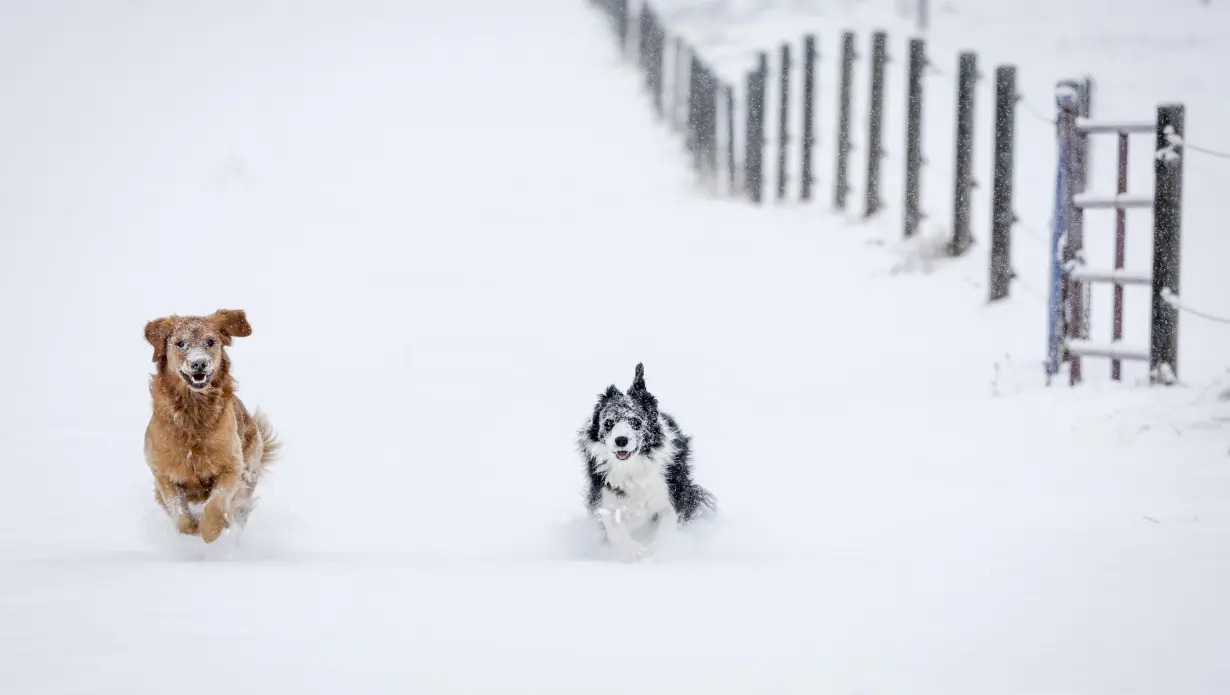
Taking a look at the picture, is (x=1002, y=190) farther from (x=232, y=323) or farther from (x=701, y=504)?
(x=232, y=323)

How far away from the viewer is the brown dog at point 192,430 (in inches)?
209

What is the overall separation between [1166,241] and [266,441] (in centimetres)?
575

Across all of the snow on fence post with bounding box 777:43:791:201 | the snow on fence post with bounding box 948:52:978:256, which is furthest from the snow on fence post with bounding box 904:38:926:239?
the snow on fence post with bounding box 777:43:791:201

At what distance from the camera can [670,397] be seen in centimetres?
989

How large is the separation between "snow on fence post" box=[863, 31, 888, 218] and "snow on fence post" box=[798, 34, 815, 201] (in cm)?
189

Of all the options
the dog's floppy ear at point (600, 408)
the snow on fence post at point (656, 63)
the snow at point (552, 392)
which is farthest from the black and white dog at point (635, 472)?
the snow on fence post at point (656, 63)

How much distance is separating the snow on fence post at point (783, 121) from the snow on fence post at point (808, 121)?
80 centimetres

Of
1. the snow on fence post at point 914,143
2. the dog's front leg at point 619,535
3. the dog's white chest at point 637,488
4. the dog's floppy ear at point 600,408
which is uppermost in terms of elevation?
the snow on fence post at point 914,143

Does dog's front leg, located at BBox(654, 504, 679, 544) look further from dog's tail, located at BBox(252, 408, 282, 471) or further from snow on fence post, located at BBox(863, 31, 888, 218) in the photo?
snow on fence post, located at BBox(863, 31, 888, 218)

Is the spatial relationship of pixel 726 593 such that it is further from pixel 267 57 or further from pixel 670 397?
pixel 267 57

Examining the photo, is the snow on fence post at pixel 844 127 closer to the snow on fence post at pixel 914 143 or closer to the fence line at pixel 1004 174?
the fence line at pixel 1004 174

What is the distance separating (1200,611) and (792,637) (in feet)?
4.20

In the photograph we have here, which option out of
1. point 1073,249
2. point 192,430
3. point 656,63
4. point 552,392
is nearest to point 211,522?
point 192,430

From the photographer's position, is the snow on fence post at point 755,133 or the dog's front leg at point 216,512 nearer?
the dog's front leg at point 216,512
